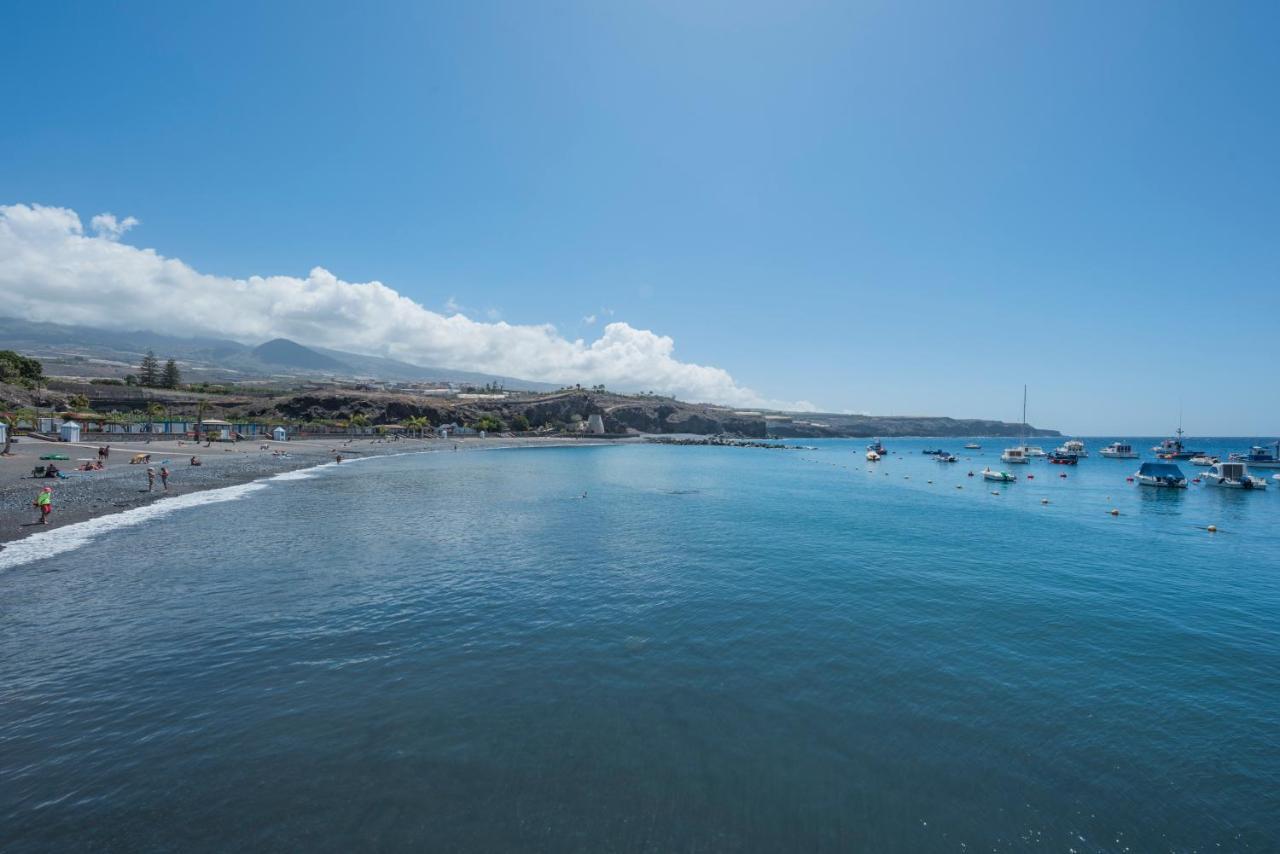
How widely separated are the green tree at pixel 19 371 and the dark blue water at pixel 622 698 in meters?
110

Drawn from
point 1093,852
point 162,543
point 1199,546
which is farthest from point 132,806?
point 1199,546

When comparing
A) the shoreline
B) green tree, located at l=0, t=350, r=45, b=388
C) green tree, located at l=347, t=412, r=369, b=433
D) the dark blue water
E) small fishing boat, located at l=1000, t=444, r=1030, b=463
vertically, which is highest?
green tree, located at l=0, t=350, r=45, b=388

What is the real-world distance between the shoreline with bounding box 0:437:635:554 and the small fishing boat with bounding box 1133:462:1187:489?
358 ft

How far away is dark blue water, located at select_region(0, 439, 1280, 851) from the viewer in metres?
9.71

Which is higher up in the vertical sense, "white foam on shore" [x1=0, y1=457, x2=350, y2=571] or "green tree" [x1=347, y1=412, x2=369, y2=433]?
"green tree" [x1=347, y1=412, x2=369, y2=433]

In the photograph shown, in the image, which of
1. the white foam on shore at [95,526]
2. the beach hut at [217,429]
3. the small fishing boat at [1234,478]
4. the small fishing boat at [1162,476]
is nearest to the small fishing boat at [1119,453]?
the small fishing boat at [1234,478]

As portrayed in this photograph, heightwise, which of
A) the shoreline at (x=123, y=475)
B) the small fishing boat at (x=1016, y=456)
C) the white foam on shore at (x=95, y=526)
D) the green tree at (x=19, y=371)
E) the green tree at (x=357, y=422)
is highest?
the green tree at (x=19, y=371)

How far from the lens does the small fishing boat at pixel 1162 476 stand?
2714 inches

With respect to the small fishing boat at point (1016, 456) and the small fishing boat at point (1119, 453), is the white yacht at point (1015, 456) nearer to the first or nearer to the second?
the small fishing boat at point (1016, 456)

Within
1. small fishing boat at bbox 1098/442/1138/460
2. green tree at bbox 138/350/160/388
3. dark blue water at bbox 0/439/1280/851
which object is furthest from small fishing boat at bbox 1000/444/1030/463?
green tree at bbox 138/350/160/388

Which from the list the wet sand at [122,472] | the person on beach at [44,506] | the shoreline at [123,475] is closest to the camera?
the person on beach at [44,506]

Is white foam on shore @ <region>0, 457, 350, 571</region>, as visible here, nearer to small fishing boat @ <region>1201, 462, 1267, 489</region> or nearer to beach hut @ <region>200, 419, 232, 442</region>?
beach hut @ <region>200, 419, 232, 442</region>

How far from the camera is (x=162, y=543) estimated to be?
1089 inches

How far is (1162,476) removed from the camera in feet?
229
